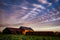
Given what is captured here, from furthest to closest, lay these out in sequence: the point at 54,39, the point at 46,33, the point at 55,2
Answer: the point at 46,33
the point at 55,2
the point at 54,39

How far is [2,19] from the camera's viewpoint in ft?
14.8

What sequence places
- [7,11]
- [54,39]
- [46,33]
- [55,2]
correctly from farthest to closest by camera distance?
[46,33] < [7,11] < [55,2] < [54,39]

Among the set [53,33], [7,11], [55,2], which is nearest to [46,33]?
[53,33]

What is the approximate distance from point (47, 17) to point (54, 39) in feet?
2.74

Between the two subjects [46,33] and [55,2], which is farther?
Result: [46,33]

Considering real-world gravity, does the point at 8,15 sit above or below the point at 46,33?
above

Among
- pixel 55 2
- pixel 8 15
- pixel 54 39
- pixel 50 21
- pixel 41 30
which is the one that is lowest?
pixel 54 39

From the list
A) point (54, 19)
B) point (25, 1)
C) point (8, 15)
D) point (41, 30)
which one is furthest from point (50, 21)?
point (8, 15)

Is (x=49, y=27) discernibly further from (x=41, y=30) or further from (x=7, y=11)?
(x=7, y=11)

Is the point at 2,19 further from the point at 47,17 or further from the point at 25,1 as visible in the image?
the point at 47,17

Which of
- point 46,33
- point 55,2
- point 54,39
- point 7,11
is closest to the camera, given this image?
point 54,39

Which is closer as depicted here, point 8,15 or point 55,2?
point 55,2

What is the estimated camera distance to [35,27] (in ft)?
15.1

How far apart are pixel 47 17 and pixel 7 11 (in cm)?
144
